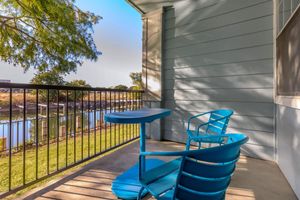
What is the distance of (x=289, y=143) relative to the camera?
1.92 m

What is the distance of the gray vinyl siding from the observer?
8.60ft

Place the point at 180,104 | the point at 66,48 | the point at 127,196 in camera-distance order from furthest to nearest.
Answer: the point at 66,48 → the point at 180,104 → the point at 127,196

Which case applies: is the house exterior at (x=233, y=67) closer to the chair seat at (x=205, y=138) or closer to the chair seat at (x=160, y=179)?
the chair seat at (x=205, y=138)

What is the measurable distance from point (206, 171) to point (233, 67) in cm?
250

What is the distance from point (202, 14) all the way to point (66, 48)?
151 inches

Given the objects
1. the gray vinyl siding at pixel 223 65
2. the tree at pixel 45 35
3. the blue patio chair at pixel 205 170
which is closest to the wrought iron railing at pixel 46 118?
the gray vinyl siding at pixel 223 65

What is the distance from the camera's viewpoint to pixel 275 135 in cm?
251

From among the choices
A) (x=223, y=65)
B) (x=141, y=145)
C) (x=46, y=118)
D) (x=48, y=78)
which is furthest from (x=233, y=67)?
(x=48, y=78)

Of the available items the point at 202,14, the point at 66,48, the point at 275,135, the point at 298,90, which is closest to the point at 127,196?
the point at 298,90

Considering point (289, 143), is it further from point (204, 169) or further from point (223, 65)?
point (204, 169)

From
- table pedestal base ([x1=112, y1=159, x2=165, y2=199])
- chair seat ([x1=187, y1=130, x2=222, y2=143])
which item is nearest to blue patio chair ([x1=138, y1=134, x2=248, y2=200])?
chair seat ([x1=187, y1=130, x2=222, y2=143])

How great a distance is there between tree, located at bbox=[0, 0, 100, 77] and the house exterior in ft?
6.60

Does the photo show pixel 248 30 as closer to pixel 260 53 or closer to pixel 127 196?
pixel 260 53

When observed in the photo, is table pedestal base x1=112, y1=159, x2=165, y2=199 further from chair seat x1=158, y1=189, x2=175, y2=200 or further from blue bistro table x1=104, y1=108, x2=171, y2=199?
chair seat x1=158, y1=189, x2=175, y2=200
